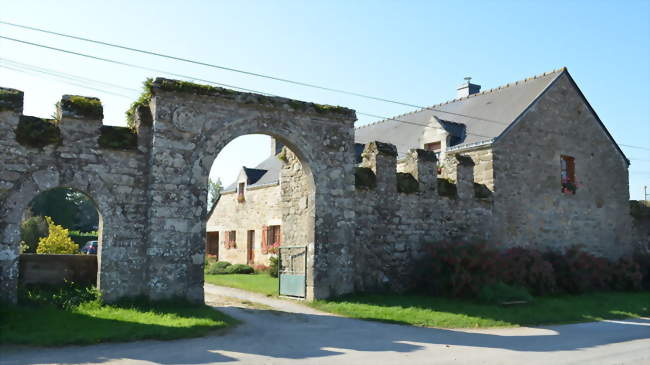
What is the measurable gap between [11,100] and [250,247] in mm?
14411

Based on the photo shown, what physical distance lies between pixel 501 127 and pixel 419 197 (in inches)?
158

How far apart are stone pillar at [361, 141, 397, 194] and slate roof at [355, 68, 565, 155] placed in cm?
385

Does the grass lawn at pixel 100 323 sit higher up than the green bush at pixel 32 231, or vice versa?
the green bush at pixel 32 231

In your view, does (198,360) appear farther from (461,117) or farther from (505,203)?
(461,117)

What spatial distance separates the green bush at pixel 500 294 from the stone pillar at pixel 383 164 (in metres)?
2.96

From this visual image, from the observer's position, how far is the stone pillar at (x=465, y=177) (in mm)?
14023

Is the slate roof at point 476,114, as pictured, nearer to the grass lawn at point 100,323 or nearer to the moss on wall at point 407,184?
the moss on wall at point 407,184

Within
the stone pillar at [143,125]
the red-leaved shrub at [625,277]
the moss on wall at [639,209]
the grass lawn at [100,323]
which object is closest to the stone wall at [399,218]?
the grass lawn at [100,323]

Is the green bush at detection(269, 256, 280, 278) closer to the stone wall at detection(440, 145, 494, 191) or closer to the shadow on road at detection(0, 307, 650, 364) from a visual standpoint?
the stone wall at detection(440, 145, 494, 191)

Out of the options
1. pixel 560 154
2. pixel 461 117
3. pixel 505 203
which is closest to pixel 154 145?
pixel 505 203

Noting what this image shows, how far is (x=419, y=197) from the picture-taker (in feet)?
43.6

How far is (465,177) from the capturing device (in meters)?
14.1

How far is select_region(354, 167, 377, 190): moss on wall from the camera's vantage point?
40.7 feet

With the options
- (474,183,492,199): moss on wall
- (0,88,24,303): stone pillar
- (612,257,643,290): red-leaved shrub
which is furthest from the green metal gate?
(612,257,643,290): red-leaved shrub
